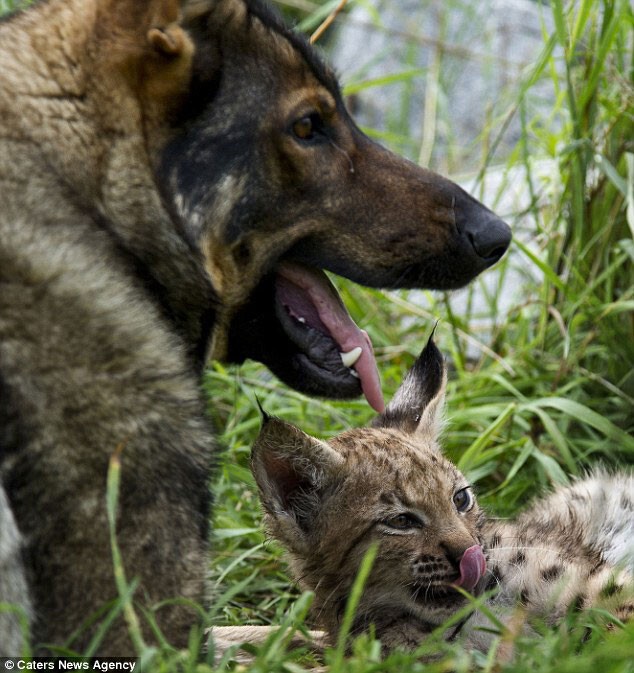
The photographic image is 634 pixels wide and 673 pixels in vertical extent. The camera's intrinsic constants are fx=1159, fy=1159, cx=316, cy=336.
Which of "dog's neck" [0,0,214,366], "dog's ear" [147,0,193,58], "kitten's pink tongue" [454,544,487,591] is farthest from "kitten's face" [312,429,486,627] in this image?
"dog's ear" [147,0,193,58]

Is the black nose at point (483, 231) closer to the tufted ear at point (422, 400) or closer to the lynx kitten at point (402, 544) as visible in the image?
the tufted ear at point (422, 400)

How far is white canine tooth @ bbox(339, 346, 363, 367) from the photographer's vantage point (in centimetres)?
308

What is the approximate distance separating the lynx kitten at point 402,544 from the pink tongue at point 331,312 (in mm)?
252

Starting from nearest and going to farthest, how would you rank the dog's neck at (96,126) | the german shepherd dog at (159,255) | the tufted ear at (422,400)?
the german shepherd dog at (159,255)
the dog's neck at (96,126)
the tufted ear at (422,400)

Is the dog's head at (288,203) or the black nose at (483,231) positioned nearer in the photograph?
the dog's head at (288,203)

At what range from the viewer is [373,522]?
3033 millimetres

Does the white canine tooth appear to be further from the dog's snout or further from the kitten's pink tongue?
the kitten's pink tongue

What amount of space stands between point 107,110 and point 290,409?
1.98 m

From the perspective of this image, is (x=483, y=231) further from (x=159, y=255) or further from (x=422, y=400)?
(x=159, y=255)

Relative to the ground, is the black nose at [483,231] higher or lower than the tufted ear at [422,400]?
higher

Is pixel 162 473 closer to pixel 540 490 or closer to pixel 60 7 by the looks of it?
pixel 60 7

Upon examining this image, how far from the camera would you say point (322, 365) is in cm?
308

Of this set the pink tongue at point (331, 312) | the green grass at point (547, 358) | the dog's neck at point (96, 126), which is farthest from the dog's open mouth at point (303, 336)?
the green grass at point (547, 358)

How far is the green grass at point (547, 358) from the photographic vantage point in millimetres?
4090
